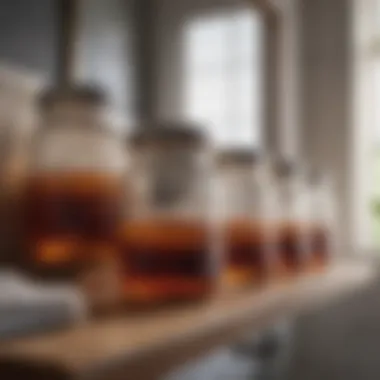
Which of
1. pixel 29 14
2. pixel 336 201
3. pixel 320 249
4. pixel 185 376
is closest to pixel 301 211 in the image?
pixel 320 249

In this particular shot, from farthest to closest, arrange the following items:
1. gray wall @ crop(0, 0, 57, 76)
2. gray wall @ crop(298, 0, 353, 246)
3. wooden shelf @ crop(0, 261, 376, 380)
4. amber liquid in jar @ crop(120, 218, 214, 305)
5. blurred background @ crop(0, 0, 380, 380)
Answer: gray wall @ crop(298, 0, 353, 246)
blurred background @ crop(0, 0, 380, 380)
gray wall @ crop(0, 0, 57, 76)
amber liquid in jar @ crop(120, 218, 214, 305)
wooden shelf @ crop(0, 261, 376, 380)

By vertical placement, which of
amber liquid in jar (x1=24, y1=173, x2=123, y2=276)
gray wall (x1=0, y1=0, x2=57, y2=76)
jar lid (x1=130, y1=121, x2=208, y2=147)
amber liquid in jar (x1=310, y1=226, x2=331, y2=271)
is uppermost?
gray wall (x1=0, y1=0, x2=57, y2=76)

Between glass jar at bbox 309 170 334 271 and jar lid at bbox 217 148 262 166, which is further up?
jar lid at bbox 217 148 262 166

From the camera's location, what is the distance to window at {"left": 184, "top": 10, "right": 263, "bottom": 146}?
44.7 inches

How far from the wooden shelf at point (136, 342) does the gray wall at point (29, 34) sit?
0.28m

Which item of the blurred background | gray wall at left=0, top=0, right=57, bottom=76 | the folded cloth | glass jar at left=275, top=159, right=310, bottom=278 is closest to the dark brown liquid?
glass jar at left=275, top=159, right=310, bottom=278

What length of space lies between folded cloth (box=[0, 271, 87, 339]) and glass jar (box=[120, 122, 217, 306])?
0.27 feet

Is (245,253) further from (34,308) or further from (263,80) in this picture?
(263,80)

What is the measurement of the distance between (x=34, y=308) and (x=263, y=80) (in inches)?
38.2

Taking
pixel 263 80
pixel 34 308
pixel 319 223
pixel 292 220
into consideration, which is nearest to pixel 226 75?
pixel 263 80

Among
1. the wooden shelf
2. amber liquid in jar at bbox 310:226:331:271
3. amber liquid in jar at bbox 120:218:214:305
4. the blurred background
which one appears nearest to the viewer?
the wooden shelf

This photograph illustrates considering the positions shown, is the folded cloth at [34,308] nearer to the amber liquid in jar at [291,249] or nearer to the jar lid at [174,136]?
the jar lid at [174,136]

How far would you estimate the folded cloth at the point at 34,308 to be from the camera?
336 mm

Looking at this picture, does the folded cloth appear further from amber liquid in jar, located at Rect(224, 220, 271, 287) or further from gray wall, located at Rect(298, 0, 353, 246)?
gray wall, located at Rect(298, 0, 353, 246)
